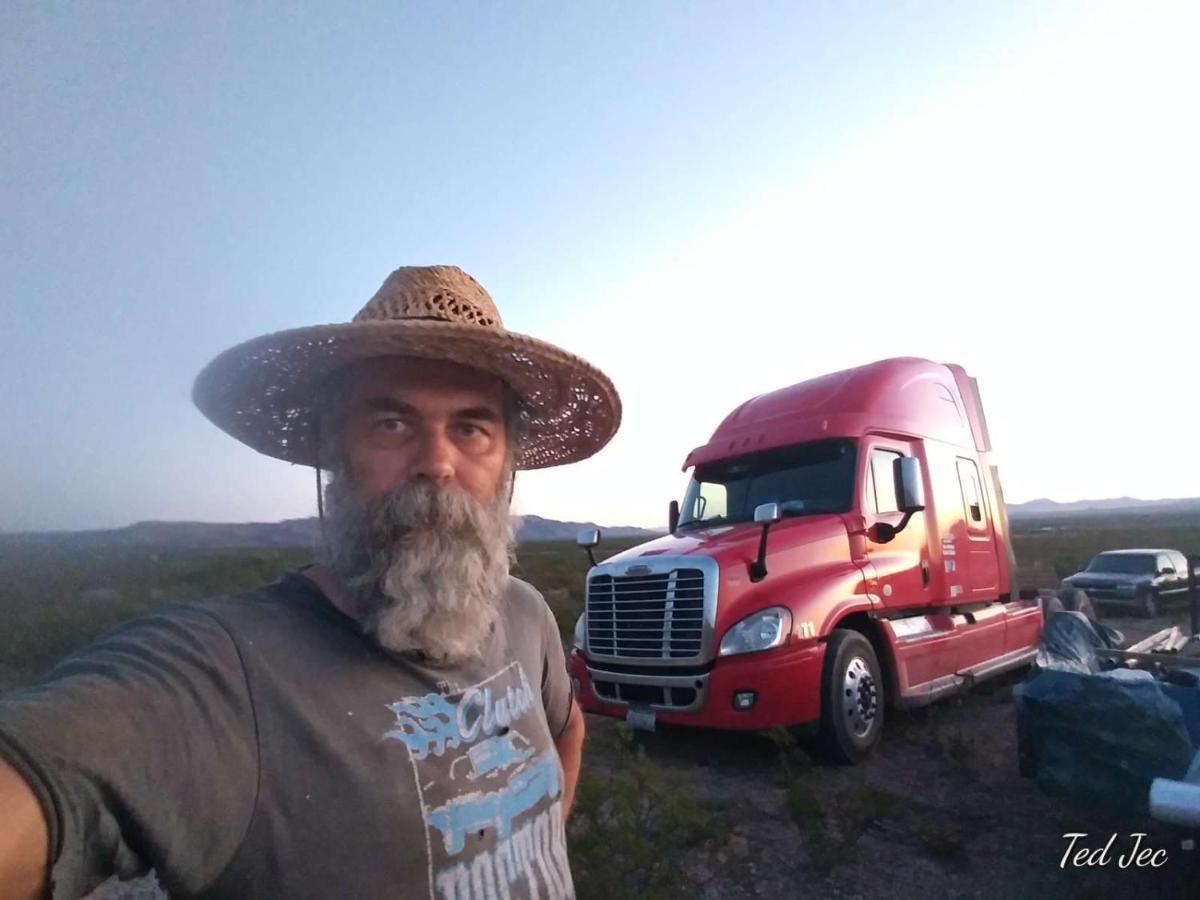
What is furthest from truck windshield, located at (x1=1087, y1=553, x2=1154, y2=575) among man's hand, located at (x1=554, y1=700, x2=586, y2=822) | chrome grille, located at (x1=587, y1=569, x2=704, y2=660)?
man's hand, located at (x1=554, y1=700, x2=586, y2=822)

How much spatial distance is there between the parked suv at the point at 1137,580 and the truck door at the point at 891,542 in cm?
992

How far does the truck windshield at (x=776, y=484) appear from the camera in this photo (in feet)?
20.5

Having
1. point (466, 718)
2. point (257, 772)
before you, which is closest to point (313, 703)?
point (257, 772)

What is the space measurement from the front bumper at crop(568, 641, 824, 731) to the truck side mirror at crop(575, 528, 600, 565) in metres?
1.47

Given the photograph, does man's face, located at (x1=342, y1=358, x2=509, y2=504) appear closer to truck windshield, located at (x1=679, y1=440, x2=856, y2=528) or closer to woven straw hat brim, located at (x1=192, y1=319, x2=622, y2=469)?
woven straw hat brim, located at (x1=192, y1=319, x2=622, y2=469)

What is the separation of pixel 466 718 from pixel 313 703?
0.34 m

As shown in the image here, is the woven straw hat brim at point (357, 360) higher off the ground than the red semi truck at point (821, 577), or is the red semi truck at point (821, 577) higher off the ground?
the woven straw hat brim at point (357, 360)

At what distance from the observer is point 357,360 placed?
1.82 metres

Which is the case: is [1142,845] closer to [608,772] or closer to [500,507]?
[608,772]

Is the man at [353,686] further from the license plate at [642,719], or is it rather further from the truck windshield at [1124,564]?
the truck windshield at [1124,564]

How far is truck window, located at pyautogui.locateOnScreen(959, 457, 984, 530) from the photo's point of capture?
7.39m

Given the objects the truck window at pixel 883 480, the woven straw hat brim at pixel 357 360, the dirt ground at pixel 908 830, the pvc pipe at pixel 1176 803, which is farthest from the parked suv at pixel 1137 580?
the woven straw hat brim at pixel 357 360
